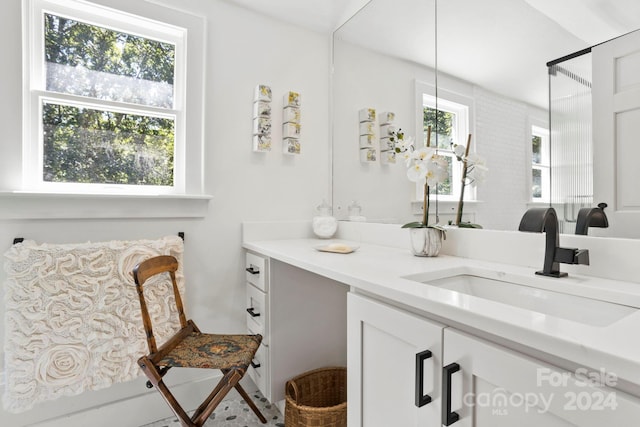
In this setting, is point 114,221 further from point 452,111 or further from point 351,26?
point 351,26

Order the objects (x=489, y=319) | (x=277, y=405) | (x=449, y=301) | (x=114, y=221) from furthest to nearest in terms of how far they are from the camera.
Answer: (x=277, y=405)
(x=114, y=221)
(x=449, y=301)
(x=489, y=319)

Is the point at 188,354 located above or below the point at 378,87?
below

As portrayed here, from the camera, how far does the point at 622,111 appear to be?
102cm

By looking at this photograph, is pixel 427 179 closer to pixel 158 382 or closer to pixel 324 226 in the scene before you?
pixel 324 226

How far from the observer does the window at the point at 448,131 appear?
5.01 ft

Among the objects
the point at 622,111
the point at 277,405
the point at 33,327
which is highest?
the point at 622,111

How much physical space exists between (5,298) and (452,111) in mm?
2110

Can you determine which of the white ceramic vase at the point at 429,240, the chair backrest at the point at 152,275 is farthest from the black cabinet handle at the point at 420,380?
the chair backrest at the point at 152,275

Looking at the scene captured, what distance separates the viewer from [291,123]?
214 centimetres

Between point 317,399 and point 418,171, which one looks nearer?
point 418,171

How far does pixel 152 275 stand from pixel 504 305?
139cm

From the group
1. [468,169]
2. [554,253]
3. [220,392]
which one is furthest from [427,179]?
[220,392]

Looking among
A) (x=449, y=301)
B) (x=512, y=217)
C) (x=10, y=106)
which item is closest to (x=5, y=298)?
(x=10, y=106)

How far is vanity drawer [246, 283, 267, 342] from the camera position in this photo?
68.1 inches
